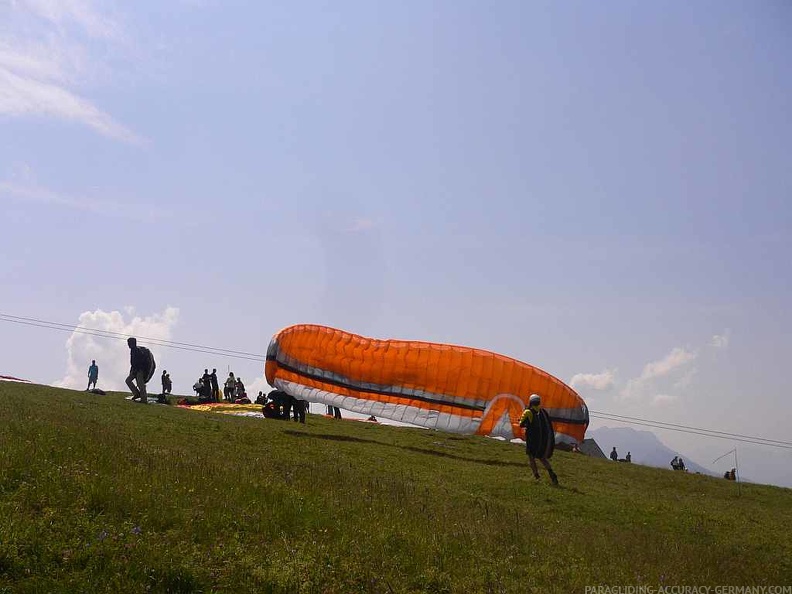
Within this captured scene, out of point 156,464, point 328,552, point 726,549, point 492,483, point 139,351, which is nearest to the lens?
point 328,552

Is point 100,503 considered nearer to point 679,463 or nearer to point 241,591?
point 241,591

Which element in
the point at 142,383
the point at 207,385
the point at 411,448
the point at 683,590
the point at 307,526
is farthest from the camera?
the point at 207,385

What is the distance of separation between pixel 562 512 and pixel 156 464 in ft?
29.2

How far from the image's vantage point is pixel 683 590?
1028cm

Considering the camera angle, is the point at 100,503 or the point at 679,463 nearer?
the point at 100,503

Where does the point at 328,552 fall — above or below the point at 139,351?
below

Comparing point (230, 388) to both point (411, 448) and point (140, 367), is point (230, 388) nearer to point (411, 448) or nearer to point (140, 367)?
point (140, 367)

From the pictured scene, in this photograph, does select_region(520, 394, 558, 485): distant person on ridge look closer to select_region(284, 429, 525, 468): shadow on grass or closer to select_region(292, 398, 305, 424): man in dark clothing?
select_region(284, 429, 525, 468): shadow on grass

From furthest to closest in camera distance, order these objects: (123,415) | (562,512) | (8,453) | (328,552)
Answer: (123,415) < (562,512) < (8,453) < (328,552)

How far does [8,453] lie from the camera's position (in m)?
11.0

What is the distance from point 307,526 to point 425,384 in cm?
2471

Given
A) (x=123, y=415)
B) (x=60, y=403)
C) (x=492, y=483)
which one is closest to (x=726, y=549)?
(x=492, y=483)

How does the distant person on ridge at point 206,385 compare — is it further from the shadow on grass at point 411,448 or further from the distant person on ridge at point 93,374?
the shadow on grass at point 411,448

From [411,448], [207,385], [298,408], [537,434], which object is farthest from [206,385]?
[537,434]
